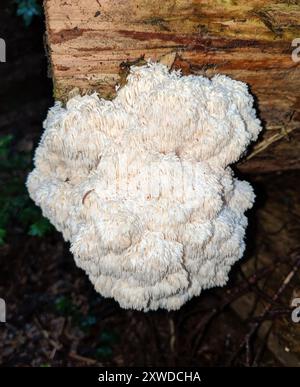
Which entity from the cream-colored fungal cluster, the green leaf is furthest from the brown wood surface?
the green leaf

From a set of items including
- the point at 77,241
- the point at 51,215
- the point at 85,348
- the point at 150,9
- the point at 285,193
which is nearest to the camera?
the point at 150,9

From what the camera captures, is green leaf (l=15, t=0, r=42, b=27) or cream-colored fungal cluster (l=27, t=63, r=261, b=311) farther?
green leaf (l=15, t=0, r=42, b=27)

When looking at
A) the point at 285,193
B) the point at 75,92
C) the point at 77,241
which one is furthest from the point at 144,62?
the point at 285,193

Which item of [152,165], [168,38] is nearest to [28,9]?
[168,38]

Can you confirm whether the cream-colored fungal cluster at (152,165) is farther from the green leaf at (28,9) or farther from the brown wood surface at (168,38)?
the green leaf at (28,9)

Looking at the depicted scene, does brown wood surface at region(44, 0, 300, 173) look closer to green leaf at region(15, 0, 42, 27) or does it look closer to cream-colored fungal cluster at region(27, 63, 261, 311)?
cream-colored fungal cluster at region(27, 63, 261, 311)
